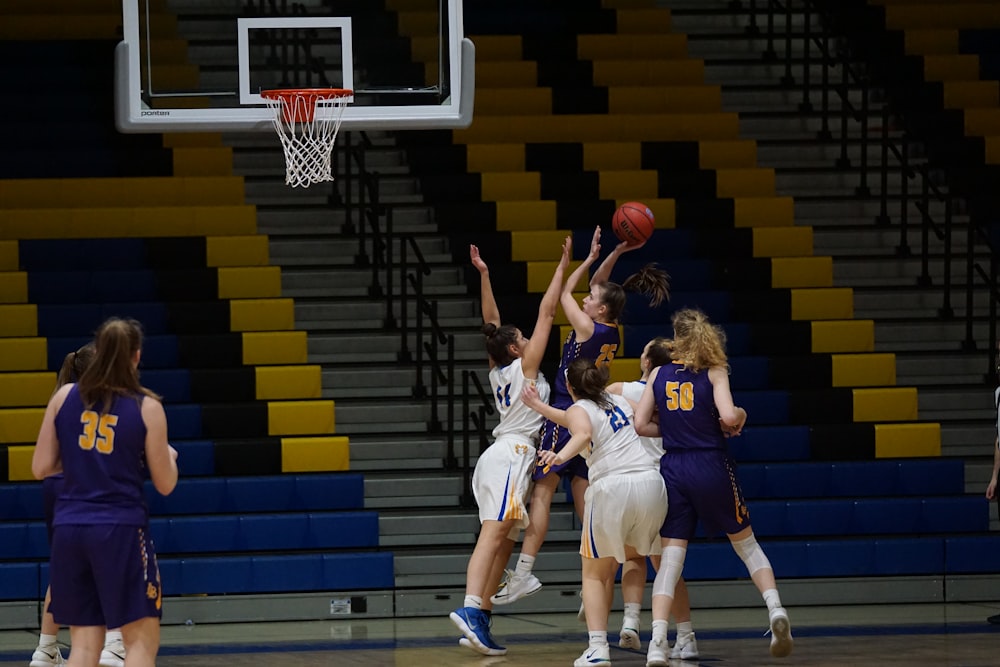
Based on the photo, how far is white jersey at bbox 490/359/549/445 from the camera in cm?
791

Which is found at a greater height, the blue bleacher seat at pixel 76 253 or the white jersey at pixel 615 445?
the blue bleacher seat at pixel 76 253

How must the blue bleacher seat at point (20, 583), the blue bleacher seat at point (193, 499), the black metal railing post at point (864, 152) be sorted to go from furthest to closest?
the black metal railing post at point (864, 152)
the blue bleacher seat at point (193, 499)
the blue bleacher seat at point (20, 583)

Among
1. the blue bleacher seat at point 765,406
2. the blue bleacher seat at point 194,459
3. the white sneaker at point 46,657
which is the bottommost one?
the white sneaker at point 46,657

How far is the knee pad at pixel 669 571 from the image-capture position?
7160 millimetres

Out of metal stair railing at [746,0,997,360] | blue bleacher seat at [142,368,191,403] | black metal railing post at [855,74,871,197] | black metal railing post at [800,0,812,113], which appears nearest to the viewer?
blue bleacher seat at [142,368,191,403]

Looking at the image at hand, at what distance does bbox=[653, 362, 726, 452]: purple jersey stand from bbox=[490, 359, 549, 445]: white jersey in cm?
82

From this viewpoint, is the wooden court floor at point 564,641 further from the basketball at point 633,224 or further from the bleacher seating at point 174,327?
the basketball at point 633,224

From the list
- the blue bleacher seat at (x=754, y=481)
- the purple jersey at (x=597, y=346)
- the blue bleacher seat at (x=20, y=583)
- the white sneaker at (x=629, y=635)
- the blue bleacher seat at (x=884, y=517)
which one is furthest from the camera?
the blue bleacher seat at (x=754, y=481)

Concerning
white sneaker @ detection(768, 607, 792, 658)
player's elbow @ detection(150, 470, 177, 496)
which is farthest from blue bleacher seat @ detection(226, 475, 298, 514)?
player's elbow @ detection(150, 470, 177, 496)

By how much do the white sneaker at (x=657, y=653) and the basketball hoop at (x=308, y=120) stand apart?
3.14 m

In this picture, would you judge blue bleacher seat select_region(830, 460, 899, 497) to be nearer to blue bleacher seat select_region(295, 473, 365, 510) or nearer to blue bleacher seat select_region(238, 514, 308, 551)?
blue bleacher seat select_region(295, 473, 365, 510)

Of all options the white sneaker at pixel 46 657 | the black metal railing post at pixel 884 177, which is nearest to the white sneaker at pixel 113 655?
the white sneaker at pixel 46 657

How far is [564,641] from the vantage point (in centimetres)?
834

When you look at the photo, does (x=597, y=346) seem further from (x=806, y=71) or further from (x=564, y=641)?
(x=806, y=71)
